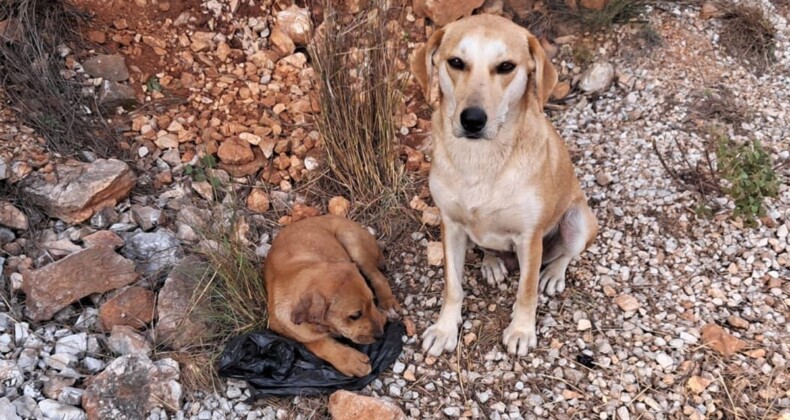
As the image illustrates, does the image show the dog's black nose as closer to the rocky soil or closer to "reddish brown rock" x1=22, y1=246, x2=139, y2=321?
the rocky soil

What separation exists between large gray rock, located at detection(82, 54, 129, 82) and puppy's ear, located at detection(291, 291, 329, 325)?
2640mm

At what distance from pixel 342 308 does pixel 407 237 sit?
123 cm

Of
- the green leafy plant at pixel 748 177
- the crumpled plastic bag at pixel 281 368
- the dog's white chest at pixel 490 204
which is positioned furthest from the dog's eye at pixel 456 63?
the green leafy plant at pixel 748 177

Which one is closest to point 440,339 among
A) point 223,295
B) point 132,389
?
point 223,295

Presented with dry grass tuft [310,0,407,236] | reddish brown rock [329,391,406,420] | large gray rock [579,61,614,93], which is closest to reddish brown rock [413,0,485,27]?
dry grass tuft [310,0,407,236]

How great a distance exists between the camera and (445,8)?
5512 mm

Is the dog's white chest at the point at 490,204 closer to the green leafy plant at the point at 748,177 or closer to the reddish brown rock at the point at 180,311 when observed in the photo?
the reddish brown rock at the point at 180,311

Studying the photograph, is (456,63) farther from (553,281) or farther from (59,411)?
(59,411)

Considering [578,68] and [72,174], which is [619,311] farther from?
[72,174]

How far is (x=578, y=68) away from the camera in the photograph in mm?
5746

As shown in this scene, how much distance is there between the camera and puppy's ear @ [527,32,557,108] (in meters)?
3.33

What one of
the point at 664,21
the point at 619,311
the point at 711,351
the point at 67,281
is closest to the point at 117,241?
the point at 67,281

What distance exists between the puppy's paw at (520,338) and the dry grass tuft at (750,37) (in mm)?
3162

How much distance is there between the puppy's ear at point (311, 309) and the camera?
139 inches
